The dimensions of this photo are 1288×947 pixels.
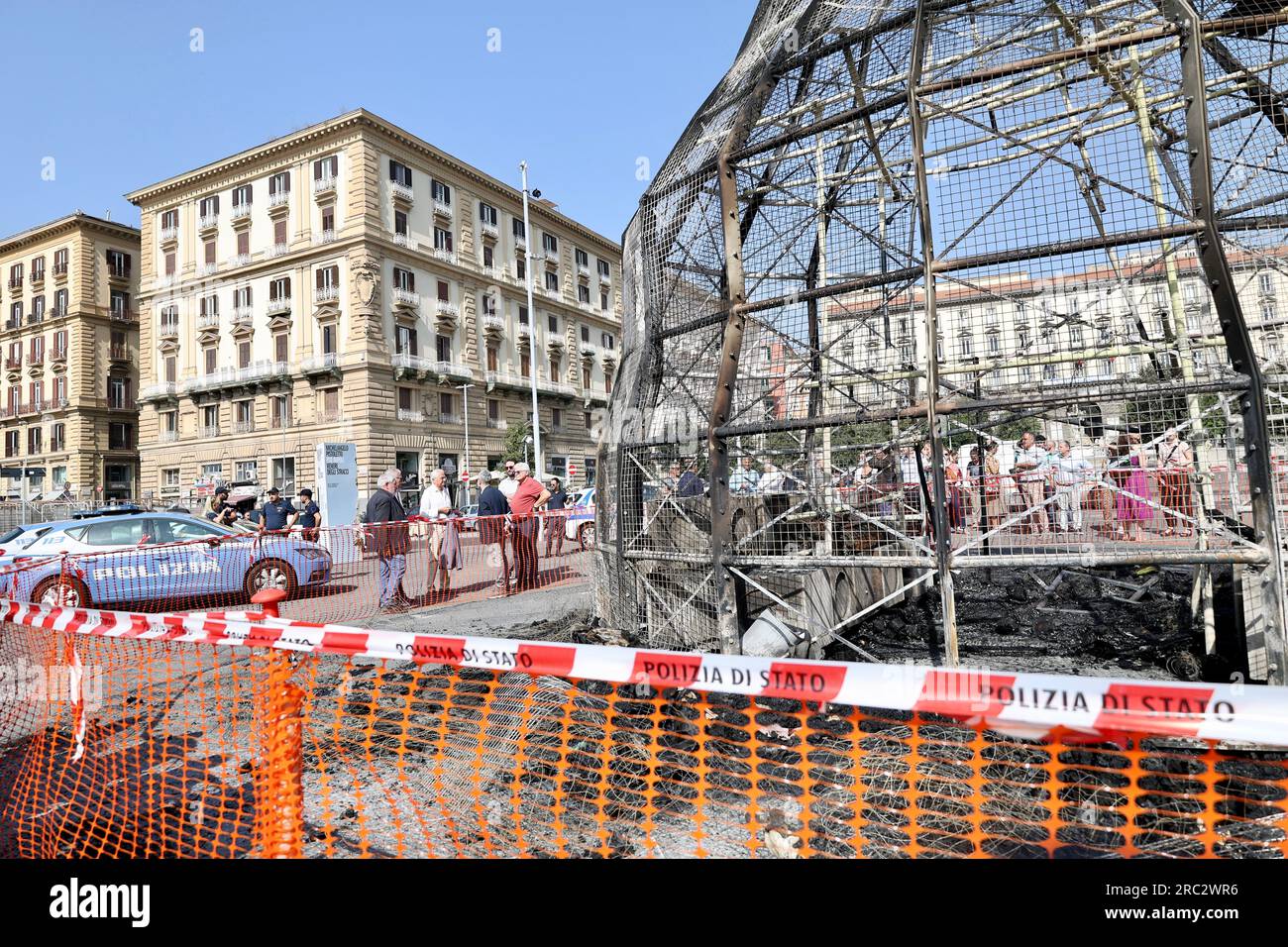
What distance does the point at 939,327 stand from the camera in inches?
214

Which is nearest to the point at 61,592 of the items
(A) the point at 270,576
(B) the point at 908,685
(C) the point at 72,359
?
(A) the point at 270,576

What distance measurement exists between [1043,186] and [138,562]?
1079cm

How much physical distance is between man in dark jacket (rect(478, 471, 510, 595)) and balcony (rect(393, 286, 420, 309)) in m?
30.4

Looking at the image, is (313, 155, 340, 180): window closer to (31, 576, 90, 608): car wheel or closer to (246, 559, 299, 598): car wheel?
(246, 559, 299, 598): car wheel

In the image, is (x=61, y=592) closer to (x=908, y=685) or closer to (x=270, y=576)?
(x=270, y=576)

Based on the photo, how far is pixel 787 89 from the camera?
21.1ft

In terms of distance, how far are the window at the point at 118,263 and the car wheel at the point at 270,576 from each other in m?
51.8

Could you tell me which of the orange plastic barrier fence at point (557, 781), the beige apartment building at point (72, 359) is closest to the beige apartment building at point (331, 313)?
the beige apartment building at point (72, 359)

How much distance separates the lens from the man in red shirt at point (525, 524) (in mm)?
10680

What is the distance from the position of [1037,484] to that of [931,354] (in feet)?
19.8

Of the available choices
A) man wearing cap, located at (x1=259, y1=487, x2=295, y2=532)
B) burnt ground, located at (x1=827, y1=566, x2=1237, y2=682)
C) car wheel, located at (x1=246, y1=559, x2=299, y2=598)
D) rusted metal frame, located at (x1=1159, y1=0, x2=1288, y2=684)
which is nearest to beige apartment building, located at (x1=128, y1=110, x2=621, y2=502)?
man wearing cap, located at (x1=259, y1=487, x2=295, y2=532)

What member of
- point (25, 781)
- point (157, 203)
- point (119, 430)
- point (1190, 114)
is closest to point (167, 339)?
point (157, 203)

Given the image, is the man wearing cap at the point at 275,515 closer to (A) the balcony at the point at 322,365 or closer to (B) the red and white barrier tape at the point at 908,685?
(B) the red and white barrier tape at the point at 908,685
